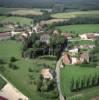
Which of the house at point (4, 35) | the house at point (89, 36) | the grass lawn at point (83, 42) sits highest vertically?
the house at point (4, 35)

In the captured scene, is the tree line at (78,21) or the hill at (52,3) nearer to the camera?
the tree line at (78,21)

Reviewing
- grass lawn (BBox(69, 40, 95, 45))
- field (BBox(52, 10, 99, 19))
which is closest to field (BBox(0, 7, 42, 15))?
field (BBox(52, 10, 99, 19))

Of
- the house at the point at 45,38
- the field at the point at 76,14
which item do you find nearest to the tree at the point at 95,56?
the house at the point at 45,38

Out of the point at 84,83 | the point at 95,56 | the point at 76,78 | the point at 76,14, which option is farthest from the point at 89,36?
the point at 84,83

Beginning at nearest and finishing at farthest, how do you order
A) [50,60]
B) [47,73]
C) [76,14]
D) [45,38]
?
1. [47,73]
2. [50,60]
3. [45,38]
4. [76,14]

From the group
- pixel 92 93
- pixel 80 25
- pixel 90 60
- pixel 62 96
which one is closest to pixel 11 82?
pixel 62 96

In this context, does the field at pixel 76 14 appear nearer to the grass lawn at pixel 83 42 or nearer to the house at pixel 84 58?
the grass lawn at pixel 83 42

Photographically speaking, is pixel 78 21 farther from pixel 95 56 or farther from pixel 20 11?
pixel 95 56

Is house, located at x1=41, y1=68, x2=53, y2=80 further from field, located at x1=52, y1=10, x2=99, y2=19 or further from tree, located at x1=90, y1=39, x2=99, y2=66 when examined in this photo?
field, located at x1=52, y1=10, x2=99, y2=19
